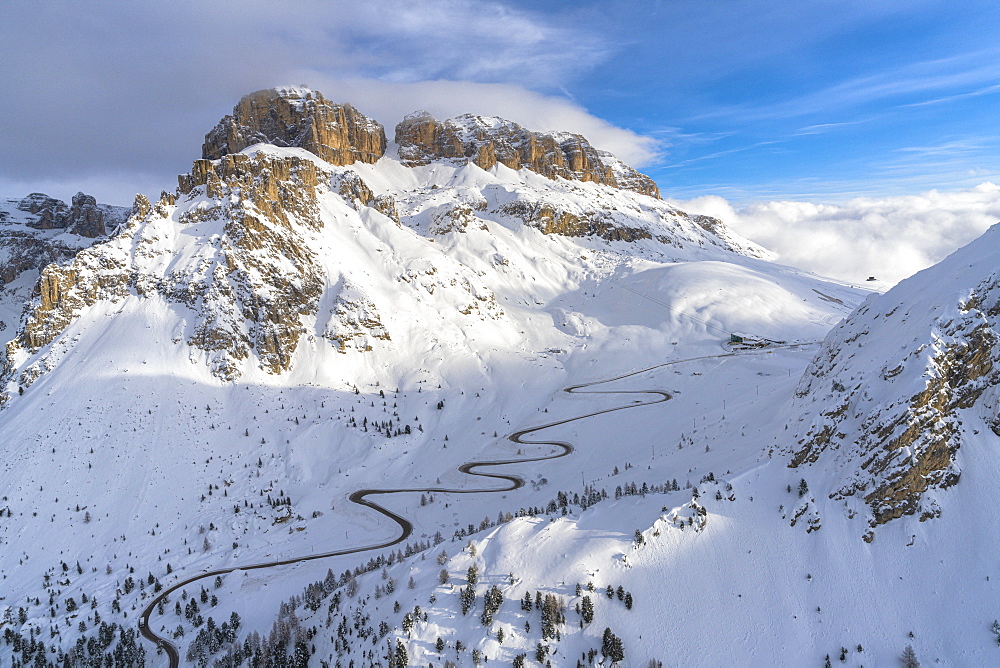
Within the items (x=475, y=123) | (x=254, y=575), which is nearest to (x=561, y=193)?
(x=475, y=123)

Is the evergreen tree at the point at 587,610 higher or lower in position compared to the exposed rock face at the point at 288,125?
lower

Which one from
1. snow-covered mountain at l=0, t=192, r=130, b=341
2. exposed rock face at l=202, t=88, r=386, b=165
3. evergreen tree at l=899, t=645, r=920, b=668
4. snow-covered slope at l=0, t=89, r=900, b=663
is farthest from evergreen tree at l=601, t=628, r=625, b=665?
exposed rock face at l=202, t=88, r=386, b=165

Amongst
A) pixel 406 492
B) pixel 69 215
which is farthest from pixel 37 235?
pixel 406 492

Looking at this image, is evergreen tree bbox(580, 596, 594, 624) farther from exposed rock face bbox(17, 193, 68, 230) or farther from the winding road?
exposed rock face bbox(17, 193, 68, 230)

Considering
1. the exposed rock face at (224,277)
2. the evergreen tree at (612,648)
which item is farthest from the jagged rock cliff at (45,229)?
the evergreen tree at (612,648)

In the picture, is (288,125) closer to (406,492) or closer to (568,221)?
(568,221)

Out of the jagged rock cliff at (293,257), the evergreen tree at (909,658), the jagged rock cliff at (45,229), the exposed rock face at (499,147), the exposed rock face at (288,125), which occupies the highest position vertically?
the exposed rock face at (499,147)

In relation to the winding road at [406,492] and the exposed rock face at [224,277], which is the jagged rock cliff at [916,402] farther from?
the exposed rock face at [224,277]
